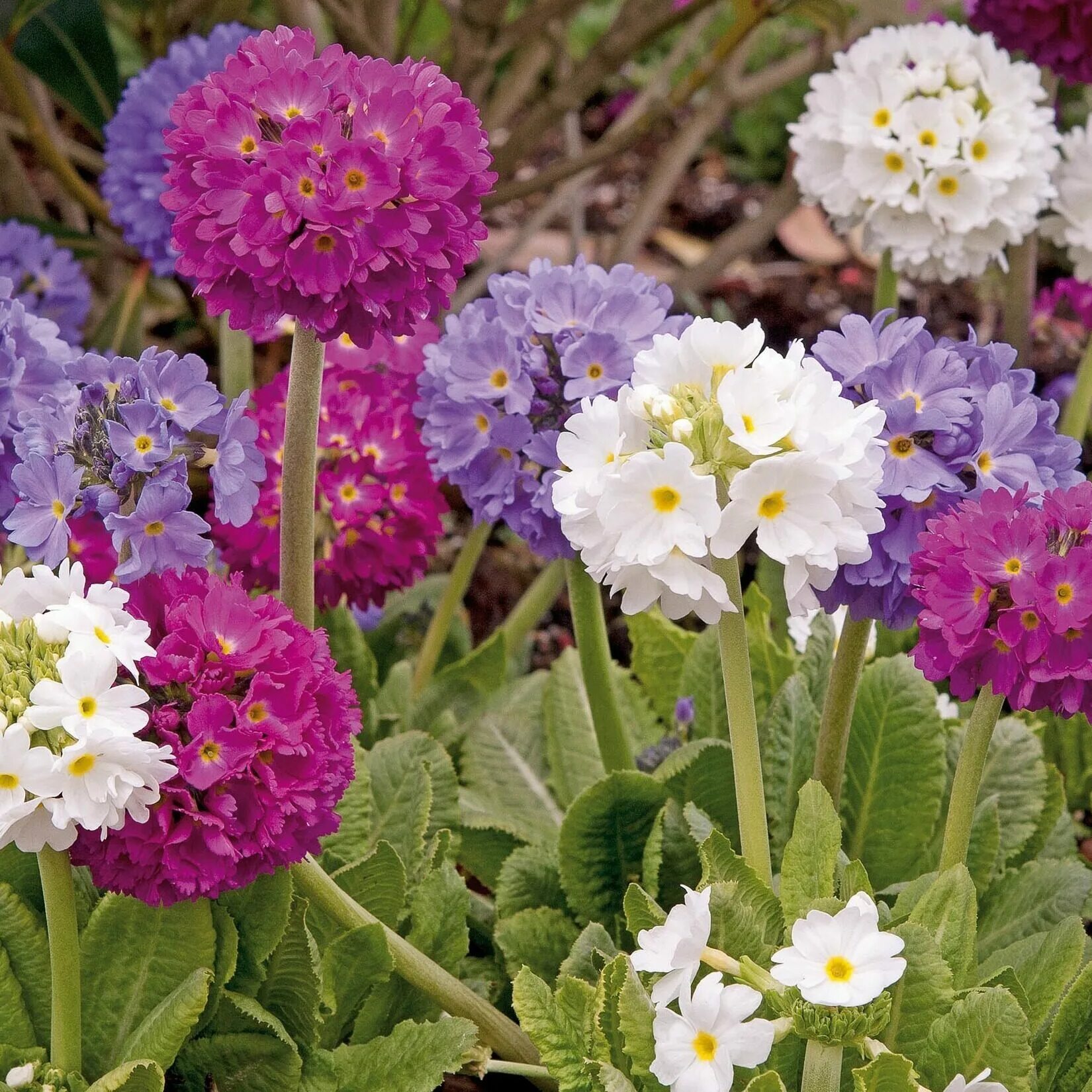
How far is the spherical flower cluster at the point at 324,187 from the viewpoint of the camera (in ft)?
4.20

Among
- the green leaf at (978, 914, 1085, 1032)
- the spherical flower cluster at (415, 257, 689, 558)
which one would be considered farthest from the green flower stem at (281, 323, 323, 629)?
the green leaf at (978, 914, 1085, 1032)

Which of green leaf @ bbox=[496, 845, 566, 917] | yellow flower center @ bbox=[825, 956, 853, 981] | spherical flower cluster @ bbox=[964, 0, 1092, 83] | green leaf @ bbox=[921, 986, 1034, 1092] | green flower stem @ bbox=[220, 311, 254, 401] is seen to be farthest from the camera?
green flower stem @ bbox=[220, 311, 254, 401]

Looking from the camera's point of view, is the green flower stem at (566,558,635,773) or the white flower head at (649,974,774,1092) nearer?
the white flower head at (649,974,774,1092)

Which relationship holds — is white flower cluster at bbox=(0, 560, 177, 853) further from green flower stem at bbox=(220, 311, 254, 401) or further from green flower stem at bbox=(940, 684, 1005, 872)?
green flower stem at bbox=(220, 311, 254, 401)

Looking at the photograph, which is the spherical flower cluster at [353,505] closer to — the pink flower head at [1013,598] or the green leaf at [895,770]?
the green leaf at [895,770]

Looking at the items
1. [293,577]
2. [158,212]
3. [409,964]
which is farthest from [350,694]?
[158,212]

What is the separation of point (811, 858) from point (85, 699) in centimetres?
74

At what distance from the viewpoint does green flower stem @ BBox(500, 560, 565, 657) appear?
2359 millimetres

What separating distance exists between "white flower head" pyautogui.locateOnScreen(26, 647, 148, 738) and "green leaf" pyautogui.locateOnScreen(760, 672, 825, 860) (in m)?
0.90

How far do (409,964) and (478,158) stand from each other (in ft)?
2.77

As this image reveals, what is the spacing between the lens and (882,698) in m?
1.89

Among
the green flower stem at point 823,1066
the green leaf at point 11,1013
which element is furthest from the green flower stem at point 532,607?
the green flower stem at point 823,1066

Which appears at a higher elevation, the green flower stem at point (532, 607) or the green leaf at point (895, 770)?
the green flower stem at point (532, 607)

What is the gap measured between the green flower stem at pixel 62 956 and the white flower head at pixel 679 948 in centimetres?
52
